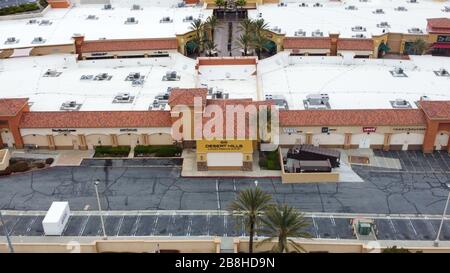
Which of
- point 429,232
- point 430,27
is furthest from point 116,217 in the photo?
point 430,27

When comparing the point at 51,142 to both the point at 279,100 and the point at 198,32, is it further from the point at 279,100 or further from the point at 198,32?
the point at 198,32

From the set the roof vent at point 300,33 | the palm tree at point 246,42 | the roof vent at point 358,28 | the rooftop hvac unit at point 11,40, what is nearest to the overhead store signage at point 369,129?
the palm tree at point 246,42

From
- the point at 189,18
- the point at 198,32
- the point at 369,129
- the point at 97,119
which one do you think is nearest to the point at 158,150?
the point at 97,119

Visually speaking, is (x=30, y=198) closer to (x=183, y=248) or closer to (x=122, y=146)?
(x=122, y=146)

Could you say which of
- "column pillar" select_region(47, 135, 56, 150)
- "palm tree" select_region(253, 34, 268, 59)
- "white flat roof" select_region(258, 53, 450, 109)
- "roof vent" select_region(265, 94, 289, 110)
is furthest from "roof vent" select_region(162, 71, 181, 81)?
"column pillar" select_region(47, 135, 56, 150)

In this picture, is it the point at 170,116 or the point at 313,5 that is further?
the point at 313,5
